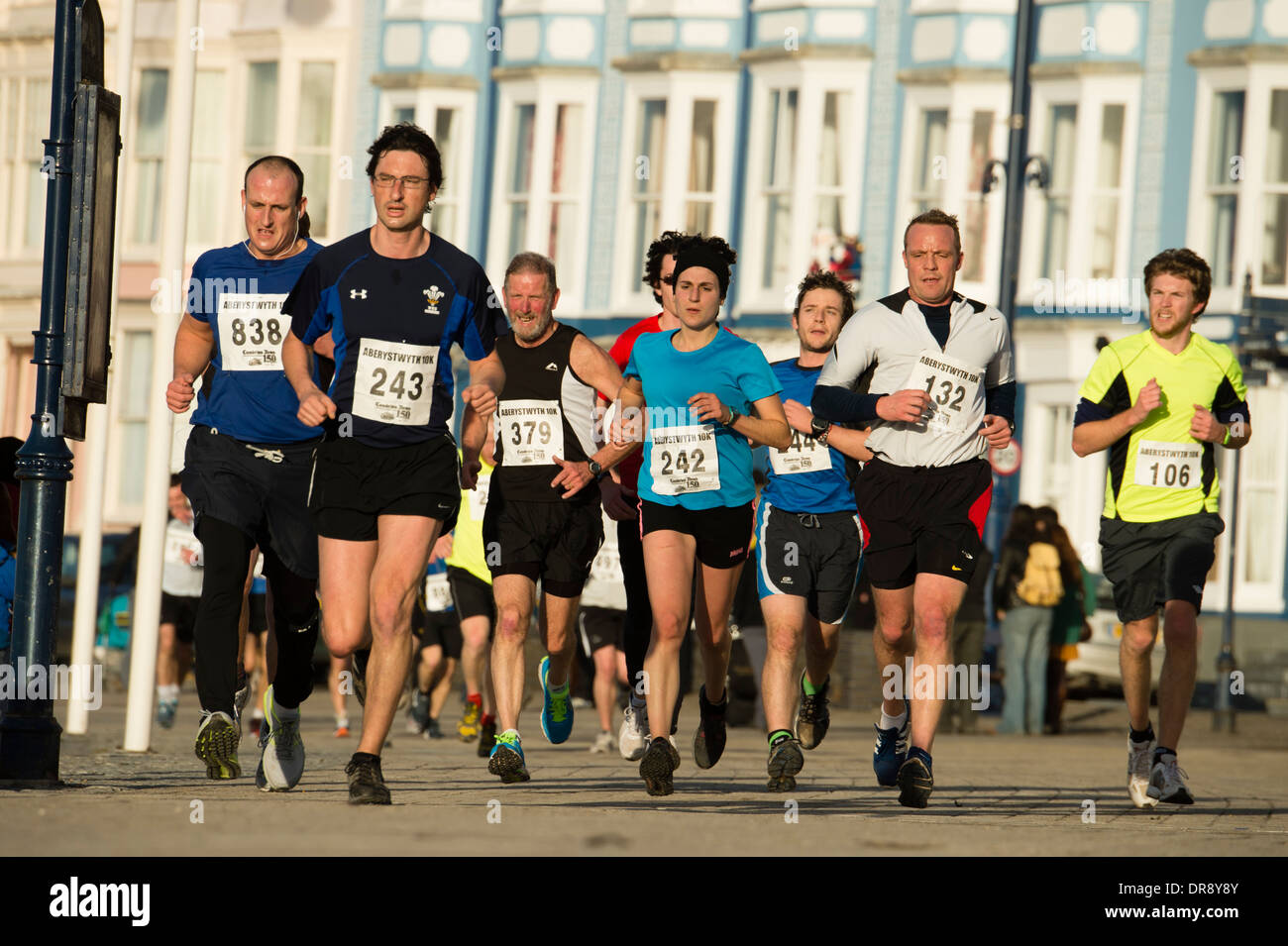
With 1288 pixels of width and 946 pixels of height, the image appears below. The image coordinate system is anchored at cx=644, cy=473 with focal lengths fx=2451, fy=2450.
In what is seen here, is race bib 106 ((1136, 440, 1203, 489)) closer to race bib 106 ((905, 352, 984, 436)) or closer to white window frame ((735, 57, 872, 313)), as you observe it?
race bib 106 ((905, 352, 984, 436))

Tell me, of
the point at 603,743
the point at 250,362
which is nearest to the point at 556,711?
the point at 250,362

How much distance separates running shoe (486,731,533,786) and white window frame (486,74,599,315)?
926 inches

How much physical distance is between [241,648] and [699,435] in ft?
6.82

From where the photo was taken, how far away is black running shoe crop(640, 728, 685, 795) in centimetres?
984

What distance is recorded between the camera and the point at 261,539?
983cm

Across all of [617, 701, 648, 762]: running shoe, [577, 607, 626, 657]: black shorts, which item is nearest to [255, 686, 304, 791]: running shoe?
[617, 701, 648, 762]: running shoe

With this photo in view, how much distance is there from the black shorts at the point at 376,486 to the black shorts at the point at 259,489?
2.05 feet

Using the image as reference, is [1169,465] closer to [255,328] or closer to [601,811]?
[601,811]

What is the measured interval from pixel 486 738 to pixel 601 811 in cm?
439

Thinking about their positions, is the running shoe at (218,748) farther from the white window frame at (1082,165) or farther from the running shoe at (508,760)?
the white window frame at (1082,165)

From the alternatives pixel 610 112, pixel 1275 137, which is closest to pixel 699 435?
pixel 1275 137

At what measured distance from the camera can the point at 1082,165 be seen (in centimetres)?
3152

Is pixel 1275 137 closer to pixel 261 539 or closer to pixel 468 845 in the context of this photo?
pixel 261 539

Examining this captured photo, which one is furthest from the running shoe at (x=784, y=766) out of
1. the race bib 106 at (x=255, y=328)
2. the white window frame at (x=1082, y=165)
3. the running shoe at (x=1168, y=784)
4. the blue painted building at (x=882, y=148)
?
the white window frame at (x=1082, y=165)
